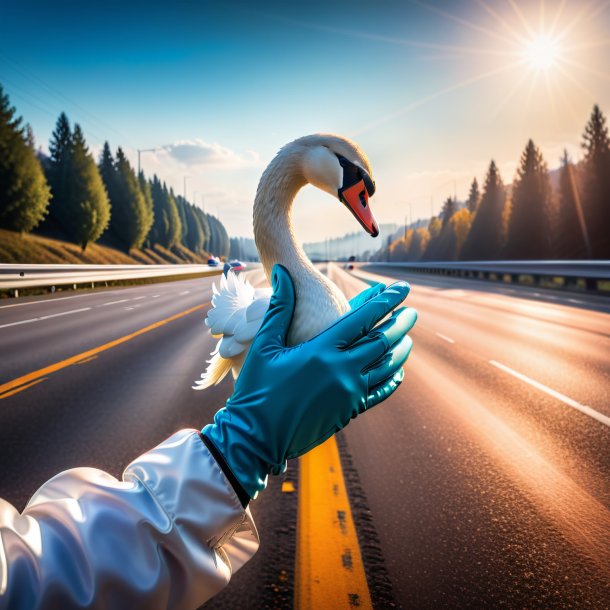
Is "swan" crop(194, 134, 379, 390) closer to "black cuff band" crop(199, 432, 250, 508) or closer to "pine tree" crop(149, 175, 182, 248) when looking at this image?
"black cuff band" crop(199, 432, 250, 508)

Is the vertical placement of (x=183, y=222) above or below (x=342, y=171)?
above

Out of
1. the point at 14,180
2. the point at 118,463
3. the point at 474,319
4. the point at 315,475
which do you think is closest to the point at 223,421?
the point at 315,475

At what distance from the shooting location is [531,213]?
42.8m

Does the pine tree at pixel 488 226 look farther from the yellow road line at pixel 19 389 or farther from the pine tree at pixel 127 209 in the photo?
the yellow road line at pixel 19 389

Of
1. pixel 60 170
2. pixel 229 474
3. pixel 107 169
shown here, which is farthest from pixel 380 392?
pixel 107 169

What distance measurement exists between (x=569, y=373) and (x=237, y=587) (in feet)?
18.5

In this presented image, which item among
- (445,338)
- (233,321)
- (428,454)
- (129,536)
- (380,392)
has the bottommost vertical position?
(445,338)

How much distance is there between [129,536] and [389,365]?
891 millimetres

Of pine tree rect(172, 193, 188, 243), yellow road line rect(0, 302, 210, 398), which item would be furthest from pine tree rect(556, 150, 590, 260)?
pine tree rect(172, 193, 188, 243)

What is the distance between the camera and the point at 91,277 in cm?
1941

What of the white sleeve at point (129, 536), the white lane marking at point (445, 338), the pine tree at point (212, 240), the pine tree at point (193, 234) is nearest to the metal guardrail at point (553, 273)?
the white lane marking at point (445, 338)

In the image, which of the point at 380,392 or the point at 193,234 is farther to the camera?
the point at 193,234

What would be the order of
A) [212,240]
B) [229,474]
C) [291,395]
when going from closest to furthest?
[229,474] → [291,395] → [212,240]

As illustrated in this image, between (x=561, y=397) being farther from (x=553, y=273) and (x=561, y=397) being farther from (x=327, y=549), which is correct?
(x=553, y=273)
